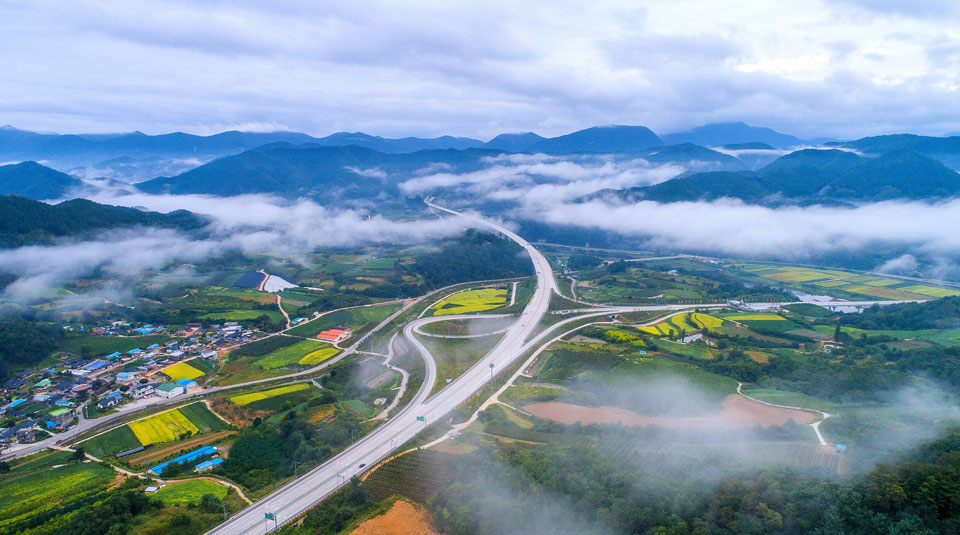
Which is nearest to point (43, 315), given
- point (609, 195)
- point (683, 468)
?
point (683, 468)

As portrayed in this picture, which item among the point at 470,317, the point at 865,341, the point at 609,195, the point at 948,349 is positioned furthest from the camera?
the point at 609,195

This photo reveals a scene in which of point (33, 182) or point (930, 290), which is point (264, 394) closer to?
point (930, 290)

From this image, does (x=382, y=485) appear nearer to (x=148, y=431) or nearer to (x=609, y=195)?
(x=148, y=431)

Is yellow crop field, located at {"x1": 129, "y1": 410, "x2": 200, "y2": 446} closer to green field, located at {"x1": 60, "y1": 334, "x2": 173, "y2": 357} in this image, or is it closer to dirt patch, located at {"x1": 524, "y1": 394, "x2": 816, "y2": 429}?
green field, located at {"x1": 60, "y1": 334, "x2": 173, "y2": 357}

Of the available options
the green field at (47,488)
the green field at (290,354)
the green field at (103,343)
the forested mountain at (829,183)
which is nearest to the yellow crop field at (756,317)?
the green field at (290,354)

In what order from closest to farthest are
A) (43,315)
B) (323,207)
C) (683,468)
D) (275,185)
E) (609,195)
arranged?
(683,468), (43,315), (609,195), (323,207), (275,185)
